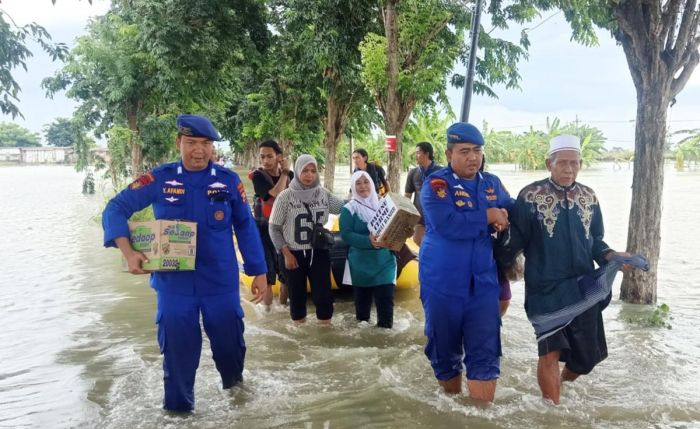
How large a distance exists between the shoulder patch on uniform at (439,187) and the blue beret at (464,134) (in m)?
0.27

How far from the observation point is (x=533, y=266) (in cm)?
400

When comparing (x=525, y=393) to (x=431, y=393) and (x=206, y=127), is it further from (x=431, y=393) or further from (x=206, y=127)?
(x=206, y=127)

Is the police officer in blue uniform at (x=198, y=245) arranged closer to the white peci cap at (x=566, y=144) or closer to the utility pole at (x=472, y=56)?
the white peci cap at (x=566, y=144)

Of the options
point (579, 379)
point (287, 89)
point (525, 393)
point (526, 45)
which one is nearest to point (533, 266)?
point (525, 393)

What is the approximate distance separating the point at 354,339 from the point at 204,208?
2685 millimetres

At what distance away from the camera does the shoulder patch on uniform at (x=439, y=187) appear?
3.96m

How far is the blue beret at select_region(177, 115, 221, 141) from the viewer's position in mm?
3857

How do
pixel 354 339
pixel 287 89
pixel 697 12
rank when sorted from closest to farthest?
pixel 354 339
pixel 697 12
pixel 287 89

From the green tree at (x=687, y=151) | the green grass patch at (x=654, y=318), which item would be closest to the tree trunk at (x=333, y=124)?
the green grass patch at (x=654, y=318)

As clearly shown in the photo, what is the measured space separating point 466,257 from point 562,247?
605 mm

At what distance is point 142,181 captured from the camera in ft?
12.6

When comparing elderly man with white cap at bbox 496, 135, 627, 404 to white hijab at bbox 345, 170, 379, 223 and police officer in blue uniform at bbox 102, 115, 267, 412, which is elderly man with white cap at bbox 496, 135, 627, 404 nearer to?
police officer in blue uniform at bbox 102, 115, 267, 412

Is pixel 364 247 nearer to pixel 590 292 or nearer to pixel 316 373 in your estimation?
pixel 316 373

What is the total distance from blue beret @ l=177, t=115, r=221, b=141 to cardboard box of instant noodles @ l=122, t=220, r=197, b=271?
0.57 m
